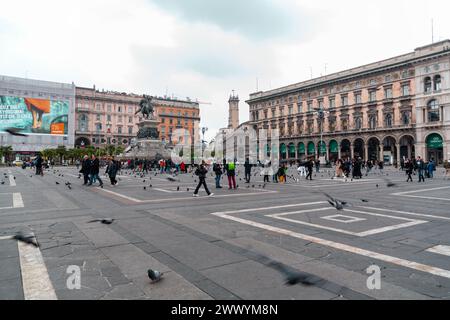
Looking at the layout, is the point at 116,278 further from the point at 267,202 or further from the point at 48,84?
the point at 48,84

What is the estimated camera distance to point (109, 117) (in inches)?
3465

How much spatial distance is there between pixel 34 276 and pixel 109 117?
296 ft

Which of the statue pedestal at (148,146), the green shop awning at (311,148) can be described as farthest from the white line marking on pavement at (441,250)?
the green shop awning at (311,148)

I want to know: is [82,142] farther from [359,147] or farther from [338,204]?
[338,204]

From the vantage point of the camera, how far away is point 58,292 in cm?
345

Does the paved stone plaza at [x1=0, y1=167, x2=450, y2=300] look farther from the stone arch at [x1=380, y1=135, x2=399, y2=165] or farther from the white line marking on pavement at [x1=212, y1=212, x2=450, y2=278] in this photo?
the stone arch at [x1=380, y1=135, x2=399, y2=165]

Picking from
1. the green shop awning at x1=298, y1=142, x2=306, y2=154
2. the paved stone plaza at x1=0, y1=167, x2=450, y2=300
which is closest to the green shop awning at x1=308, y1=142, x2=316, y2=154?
the green shop awning at x1=298, y1=142, x2=306, y2=154

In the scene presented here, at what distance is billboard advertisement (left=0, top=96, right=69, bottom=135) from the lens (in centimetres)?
6906

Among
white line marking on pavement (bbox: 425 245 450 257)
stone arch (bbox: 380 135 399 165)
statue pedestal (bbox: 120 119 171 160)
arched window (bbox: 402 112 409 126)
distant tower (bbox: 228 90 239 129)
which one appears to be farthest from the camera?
distant tower (bbox: 228 90 239 129)

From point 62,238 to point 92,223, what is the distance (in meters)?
1.30

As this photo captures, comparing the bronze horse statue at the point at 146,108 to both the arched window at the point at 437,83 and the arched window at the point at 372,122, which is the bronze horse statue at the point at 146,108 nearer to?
the arched window at the point at 372,122

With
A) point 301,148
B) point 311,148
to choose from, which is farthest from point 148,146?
point 301,148
